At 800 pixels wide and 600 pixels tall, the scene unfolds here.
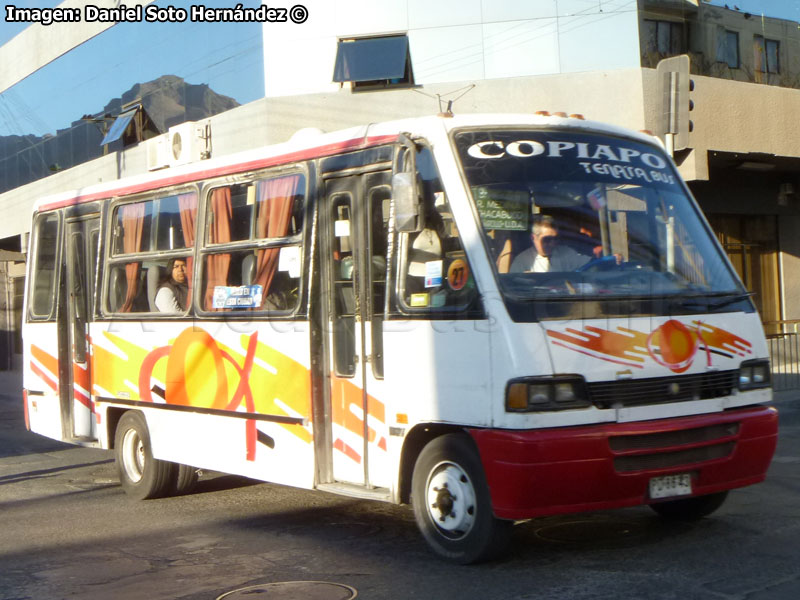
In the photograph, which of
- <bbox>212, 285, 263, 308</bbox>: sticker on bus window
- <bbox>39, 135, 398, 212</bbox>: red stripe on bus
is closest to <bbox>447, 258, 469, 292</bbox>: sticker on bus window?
<bbox>39, 135, 398, 212</bbox>: red stripe on bus

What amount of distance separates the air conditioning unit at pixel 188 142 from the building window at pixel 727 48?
8.22m

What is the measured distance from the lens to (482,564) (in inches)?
249

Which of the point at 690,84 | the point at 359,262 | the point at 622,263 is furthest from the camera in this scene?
the point at 690,84

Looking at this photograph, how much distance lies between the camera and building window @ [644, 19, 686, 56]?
1659 centimetres

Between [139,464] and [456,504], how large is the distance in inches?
173

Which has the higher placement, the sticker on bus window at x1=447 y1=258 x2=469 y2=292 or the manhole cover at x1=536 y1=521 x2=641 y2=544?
the sticker on bus window at x1=447 y1=258 x2=469 y2=292

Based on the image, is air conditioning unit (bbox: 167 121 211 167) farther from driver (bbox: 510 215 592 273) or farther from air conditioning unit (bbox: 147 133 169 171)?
driver (bbox: 510 215 592 273)

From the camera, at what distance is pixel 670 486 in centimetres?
634

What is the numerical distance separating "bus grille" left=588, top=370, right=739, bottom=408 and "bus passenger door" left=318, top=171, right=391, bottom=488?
1.54 m

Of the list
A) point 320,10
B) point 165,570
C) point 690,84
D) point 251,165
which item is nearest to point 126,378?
point 251,165

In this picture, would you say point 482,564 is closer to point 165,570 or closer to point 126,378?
point 165,570

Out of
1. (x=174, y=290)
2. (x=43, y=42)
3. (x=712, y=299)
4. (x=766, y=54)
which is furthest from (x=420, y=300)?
(x=43, y=42)

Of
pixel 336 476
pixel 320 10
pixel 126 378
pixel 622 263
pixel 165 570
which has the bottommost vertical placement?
pixel 165 570

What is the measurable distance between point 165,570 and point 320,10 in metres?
12.4
